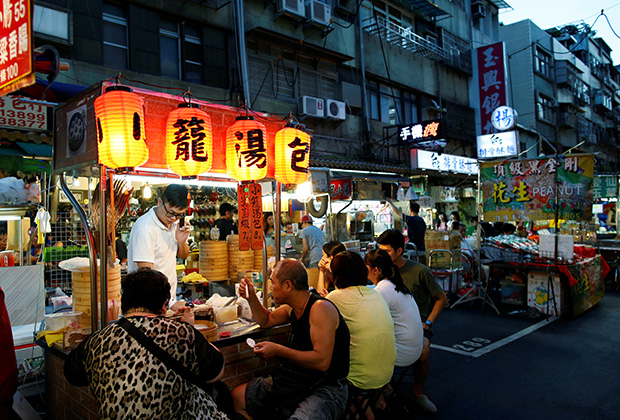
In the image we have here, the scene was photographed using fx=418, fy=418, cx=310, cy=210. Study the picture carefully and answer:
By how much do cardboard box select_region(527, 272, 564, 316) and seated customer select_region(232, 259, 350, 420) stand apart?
280 inches

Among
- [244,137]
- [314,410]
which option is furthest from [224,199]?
[314,410]

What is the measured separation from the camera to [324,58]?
15688 mm

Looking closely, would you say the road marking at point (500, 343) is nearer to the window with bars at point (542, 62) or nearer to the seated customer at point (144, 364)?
the seated customer at point (144, 364)

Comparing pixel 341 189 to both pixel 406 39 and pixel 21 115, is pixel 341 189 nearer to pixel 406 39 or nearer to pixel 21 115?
pixel 21 115

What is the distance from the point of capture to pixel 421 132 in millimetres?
15789

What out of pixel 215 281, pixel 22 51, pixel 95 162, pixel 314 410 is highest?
pixel 22 51

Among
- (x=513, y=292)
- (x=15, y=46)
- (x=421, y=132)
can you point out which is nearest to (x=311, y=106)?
(x=421, y=132)

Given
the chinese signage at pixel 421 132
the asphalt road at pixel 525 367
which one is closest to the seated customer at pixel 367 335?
the asphalt road at pixel 525 367

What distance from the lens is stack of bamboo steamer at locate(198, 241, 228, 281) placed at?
645cm

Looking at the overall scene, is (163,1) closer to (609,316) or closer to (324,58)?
(324,58)

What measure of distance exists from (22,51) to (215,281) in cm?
422

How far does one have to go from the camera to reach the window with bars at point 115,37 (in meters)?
10.7

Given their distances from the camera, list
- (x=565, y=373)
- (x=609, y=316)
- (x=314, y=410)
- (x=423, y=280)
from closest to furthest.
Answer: (x=314, y=410)
(x=423, y=280)
(x=565, y=373)
(x=609, y=316)

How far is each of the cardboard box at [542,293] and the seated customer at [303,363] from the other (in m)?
7.11
